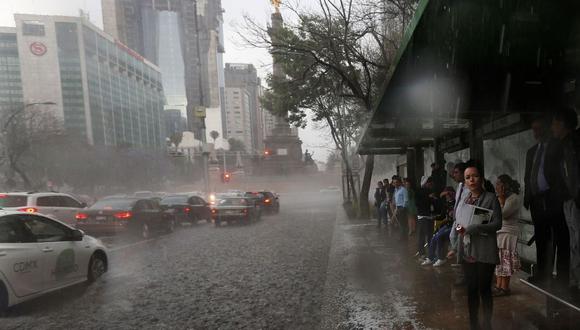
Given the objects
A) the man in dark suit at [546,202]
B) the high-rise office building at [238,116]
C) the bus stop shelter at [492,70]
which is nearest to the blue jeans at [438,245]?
the bus stop shelter at [492,70]

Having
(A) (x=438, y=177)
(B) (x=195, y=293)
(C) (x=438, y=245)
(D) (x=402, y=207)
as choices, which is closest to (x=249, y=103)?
(D) (x=402, y=207)

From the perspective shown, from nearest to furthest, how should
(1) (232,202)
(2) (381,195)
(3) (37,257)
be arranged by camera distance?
(3) (37,257)
(2) (381,195)
(1) (232,202)

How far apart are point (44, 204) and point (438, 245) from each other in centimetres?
1202

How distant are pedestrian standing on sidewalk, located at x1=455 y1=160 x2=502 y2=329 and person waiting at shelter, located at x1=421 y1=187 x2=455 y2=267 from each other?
290 cm

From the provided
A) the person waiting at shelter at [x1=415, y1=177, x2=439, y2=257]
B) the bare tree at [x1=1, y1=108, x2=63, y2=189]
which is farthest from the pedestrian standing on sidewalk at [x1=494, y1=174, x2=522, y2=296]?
the bare tree at [x1=1, y1=108, x2=63, y2=189]

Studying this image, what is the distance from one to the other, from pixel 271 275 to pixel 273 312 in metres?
2.19

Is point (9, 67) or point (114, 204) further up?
point (9, 67)

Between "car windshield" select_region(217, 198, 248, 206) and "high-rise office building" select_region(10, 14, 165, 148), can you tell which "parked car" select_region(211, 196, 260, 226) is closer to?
"car windshield" select_region(217, 198, 248, 206)

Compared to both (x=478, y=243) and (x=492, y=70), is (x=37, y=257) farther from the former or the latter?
(x=492, y=70)

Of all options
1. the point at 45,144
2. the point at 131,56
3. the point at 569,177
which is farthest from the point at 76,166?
the point at 569,177

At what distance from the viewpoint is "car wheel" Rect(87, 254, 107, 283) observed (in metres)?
7.00

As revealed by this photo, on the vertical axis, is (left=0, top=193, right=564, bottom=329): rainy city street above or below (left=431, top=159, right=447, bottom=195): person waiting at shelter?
below

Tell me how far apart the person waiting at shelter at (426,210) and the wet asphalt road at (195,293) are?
6.68 ft

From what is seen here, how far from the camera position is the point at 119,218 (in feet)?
40.5
